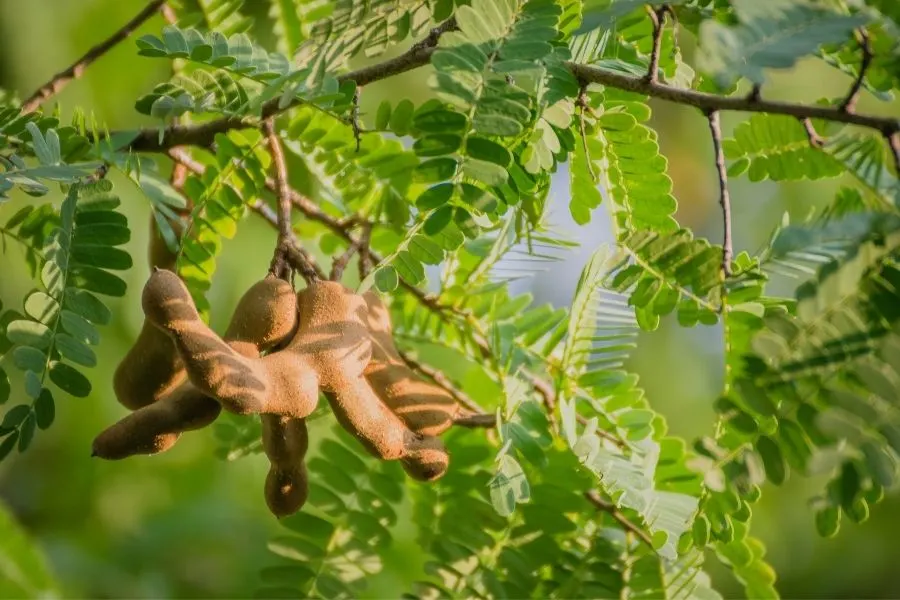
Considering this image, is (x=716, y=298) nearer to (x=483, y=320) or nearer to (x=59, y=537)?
(x=483, y=320)

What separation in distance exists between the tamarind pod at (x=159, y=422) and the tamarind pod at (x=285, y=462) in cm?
4

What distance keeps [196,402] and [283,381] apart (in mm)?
62

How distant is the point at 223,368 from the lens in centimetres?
59

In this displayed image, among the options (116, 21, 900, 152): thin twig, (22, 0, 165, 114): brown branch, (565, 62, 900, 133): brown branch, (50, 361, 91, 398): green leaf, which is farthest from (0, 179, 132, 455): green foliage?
(565, 62, 900, 133): brown branch

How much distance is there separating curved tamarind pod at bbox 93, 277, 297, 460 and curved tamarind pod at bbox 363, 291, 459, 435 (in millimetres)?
74

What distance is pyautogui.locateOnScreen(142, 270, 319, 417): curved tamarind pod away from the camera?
0.59 metres

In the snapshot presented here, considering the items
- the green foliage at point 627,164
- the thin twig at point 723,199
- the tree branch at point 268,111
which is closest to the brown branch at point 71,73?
the tree branch at point 268,111

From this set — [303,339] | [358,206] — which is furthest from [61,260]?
[358,206]

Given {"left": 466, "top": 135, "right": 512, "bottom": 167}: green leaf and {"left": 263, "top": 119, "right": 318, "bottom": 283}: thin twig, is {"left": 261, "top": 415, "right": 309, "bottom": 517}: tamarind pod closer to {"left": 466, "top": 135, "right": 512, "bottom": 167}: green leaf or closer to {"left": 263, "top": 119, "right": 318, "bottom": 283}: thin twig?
{"left": 263, "top": 119, "right": 318, "bottom": 283}: thin twig

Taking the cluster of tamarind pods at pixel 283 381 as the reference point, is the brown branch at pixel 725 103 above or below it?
above

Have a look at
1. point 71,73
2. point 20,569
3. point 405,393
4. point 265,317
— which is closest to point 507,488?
point 405,393

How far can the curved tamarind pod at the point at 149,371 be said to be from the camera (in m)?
0.74

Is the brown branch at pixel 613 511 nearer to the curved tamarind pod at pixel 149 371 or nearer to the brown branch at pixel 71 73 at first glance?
the curved tamarind pod at pixel 149 371

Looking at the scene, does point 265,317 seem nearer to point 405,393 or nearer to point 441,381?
point 405,393
